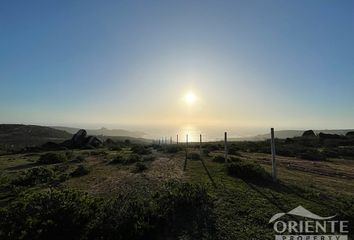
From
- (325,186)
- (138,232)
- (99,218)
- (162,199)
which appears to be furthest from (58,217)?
(325,186)

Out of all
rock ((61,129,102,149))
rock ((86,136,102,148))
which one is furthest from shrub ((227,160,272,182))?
rock ((86,136,102,148))

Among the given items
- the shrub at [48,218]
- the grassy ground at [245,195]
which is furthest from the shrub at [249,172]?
the shrub at [48,218]

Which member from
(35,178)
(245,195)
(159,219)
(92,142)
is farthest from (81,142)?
(159,219)

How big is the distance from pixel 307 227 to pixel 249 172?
6023 millimetres

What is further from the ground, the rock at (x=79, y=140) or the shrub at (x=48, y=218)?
the rock at (x=79, y=140)

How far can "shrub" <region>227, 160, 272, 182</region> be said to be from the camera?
11.9 meters

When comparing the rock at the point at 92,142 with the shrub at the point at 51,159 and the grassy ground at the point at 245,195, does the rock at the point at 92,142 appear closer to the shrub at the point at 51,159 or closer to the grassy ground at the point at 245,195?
the shrub at the point at 51,159

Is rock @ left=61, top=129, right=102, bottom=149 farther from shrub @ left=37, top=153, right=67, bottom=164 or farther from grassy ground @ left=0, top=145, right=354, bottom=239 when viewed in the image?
grassy ground @ left=0, top=145, right=354, bottom=239

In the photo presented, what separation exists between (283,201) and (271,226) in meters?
2.22

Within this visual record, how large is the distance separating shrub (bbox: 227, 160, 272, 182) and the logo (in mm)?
4665

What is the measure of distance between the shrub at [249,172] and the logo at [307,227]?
4.67 meters

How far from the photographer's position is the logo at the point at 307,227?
6.01 metres

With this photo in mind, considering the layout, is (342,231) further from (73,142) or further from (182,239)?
(73,142)

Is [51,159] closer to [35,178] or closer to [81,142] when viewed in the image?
[35,178]
